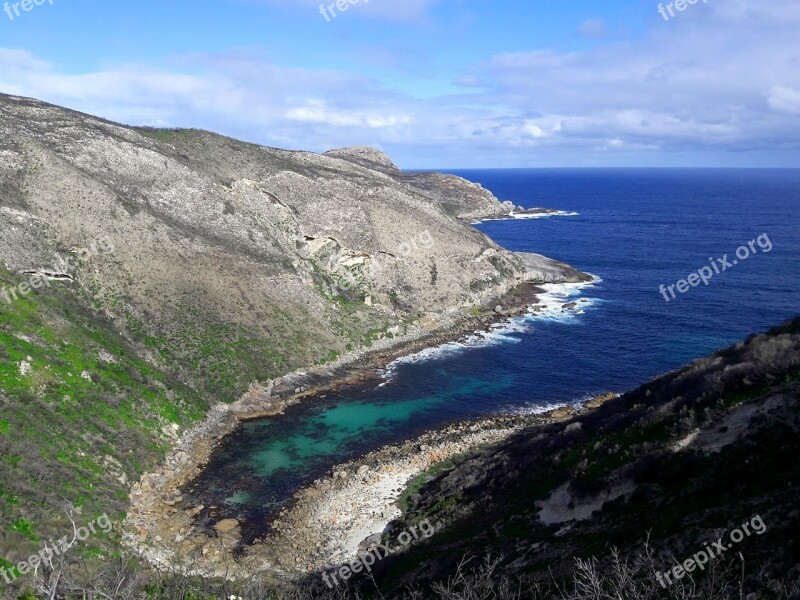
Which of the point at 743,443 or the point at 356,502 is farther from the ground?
the point at 743,443

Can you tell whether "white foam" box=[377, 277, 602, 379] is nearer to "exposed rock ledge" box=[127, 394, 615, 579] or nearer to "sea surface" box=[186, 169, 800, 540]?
"sea surface" box=[186, 169, 800, 540]

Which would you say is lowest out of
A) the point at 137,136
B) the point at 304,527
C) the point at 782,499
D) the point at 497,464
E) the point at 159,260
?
the point at 304,527

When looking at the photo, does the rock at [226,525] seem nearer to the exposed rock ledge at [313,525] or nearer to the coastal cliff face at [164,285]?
the exposed rock ledge at [313,525]

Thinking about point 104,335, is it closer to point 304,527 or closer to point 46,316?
point 46,316

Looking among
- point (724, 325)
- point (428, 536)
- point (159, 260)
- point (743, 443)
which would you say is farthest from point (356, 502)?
point (724, 325)

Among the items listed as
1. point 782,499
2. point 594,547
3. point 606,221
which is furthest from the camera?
point 606,221
